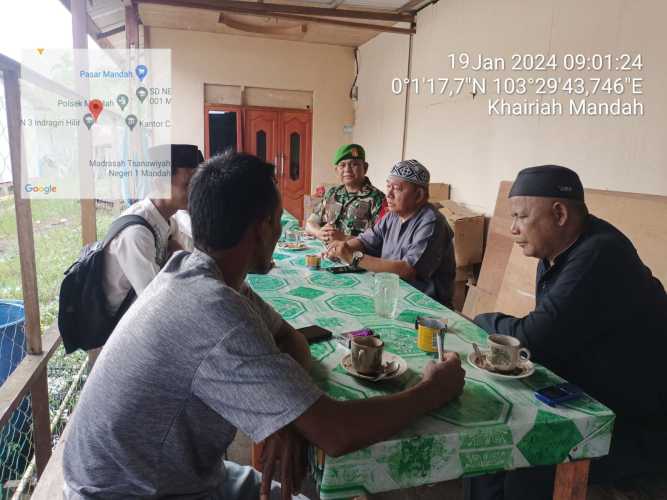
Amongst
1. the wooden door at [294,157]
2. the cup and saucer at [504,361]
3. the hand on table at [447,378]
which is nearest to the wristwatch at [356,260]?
the cup and saucer at [504,361]

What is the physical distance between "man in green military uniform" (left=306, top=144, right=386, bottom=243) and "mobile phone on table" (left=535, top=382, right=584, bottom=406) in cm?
239

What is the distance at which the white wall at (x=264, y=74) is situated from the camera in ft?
22.1

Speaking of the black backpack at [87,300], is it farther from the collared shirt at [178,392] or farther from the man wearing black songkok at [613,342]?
the man wearing black songkok at [613,342]

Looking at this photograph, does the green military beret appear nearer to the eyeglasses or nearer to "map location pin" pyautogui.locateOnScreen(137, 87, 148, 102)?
the eyeglasses

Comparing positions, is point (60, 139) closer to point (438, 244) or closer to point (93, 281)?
point (93, 281)

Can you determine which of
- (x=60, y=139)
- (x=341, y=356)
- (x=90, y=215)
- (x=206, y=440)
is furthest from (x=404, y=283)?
(x=60, y=139)

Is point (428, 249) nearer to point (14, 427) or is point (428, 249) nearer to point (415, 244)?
point (415, 244)

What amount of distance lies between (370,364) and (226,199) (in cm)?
54

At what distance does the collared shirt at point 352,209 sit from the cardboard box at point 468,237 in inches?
28.4

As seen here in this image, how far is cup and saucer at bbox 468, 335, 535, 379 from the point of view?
1.20 m

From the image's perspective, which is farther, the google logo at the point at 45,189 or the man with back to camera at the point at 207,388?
the google logo at the point at 45,189

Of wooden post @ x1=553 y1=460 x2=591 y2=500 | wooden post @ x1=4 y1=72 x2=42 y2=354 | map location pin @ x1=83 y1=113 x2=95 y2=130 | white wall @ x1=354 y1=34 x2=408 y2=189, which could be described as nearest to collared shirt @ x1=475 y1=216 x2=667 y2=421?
wooden post @ x1=553 y1=460 x2=591 y2=500

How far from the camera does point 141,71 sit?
20.9 feet

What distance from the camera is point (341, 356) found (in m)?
1.30
